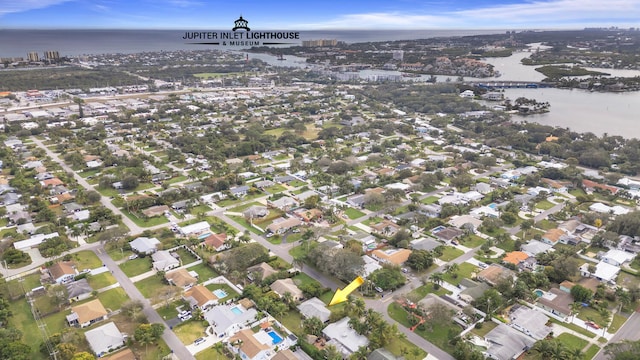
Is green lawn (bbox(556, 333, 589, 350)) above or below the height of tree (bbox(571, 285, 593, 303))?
below

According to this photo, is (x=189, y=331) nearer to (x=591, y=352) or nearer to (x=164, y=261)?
(x=164, y=261)

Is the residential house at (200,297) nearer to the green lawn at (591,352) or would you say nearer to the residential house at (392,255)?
the residential house at (392,255)

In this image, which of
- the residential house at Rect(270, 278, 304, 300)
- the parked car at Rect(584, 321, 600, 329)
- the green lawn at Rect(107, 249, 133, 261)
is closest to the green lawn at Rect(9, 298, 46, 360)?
the green lawn at Rect(107, 249, 133, 261)

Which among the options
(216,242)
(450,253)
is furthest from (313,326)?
(450,253)

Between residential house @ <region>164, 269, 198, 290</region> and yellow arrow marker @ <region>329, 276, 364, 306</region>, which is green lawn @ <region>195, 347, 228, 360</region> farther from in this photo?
yellow arrow marker @ <region>329, 276, 364, 306</region>

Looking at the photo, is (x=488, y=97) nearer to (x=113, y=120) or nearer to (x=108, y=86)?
(x=113, y=120)

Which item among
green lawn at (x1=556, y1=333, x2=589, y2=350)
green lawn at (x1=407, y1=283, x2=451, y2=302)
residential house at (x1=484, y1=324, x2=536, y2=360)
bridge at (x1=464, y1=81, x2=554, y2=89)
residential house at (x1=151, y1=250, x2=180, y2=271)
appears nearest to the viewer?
residential house at (x1=484, y1=324, x2=536, y2=360)

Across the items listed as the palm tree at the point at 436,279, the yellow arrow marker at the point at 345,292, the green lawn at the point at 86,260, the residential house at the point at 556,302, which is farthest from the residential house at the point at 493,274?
the green lawn at the point at 86,260
